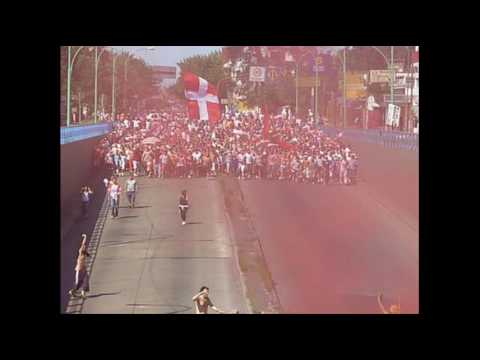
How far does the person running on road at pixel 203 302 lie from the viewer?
1436 inches

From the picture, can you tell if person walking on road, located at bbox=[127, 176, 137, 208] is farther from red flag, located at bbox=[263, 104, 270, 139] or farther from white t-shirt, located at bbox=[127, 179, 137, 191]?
red flag, located at bbox=[263, 104, 270, 139]

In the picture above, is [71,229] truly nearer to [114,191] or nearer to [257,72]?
[114,191]

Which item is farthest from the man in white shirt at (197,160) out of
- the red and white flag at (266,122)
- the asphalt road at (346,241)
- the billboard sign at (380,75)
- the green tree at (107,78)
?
the billboard sign at (380,75)

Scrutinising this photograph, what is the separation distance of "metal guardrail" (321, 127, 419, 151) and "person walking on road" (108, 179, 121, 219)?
2974 mm

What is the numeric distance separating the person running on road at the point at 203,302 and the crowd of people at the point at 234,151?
72.9 inches

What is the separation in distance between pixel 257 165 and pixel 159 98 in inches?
66.9

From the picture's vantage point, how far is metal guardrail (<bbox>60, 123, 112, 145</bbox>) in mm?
36812

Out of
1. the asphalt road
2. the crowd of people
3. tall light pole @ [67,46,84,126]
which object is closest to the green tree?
tall light pole @ [67,46,84,126]

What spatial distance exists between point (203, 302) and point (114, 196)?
2.02 m
